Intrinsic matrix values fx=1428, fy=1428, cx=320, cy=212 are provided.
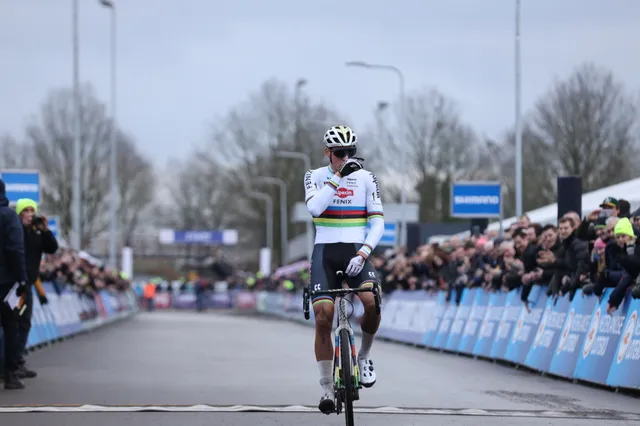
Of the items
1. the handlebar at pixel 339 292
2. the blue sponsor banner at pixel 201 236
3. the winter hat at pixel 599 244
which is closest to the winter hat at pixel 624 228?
the winter hat at pixel 599 244

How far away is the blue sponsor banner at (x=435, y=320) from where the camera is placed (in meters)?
24.9

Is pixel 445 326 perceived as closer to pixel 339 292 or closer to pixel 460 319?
pixel 460 319

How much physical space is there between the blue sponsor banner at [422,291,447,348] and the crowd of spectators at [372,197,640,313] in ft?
1.00

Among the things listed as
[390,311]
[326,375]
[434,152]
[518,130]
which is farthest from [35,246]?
[434,152]

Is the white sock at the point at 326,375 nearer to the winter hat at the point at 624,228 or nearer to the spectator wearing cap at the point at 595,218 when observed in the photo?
the winter hat at the point at 624,228

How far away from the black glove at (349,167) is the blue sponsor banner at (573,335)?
21.1 ft

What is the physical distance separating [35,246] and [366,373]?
6726 mm

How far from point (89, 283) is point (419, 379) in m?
21.7

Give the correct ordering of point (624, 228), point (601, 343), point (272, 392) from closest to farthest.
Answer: point (272, 392), point (624, 228), point (601, 343)

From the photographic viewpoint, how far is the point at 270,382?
50.8ft

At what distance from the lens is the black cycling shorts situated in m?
10.5

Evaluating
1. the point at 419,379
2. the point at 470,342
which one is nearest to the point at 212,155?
the point at 470,342

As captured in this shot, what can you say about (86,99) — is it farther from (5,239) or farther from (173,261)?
(5,239)

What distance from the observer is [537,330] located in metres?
18.3
